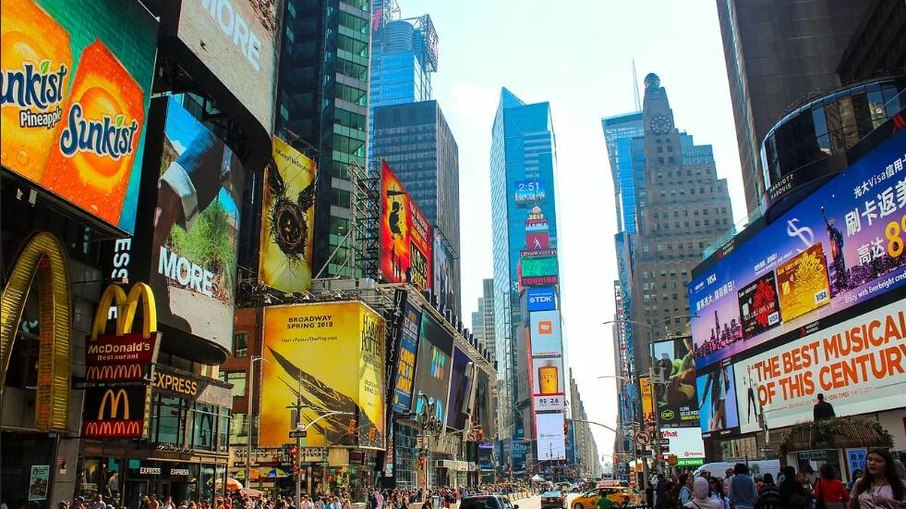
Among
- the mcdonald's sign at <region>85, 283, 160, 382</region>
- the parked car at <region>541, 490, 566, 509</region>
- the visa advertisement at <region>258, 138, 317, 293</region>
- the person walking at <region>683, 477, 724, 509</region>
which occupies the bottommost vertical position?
the parked car at <region>541, 490, 566, 509</region>

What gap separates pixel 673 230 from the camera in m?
171

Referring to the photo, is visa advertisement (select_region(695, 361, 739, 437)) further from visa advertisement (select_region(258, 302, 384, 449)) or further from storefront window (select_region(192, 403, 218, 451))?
storefront window (select_region(192, 403, 218, 451))

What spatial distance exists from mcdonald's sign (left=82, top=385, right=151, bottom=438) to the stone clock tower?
151 m

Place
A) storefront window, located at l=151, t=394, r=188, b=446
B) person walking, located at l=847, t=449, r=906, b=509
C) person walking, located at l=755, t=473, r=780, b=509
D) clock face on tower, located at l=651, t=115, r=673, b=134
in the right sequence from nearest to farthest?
person walking, located at l=847, t=449, r=906, b=509, person walking, located at l=755, t=473, r=780, b=509, storefront window, located at l=151, t=394, r=188, b=446, clock face on tower, located at l=651, t=115, r=673, b=134

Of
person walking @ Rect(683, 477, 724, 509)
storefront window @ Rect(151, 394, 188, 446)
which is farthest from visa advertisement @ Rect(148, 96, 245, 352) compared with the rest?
person walking @ Rect(683, 477, 724, 509)

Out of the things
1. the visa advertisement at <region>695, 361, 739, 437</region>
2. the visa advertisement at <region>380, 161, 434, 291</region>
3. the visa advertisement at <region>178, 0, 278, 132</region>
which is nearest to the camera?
the visa advertisement at <region>178, 0, 278, 132</region>

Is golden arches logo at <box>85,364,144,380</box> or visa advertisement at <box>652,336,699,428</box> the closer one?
golden arches logo at <box>85,364,144,380</box>

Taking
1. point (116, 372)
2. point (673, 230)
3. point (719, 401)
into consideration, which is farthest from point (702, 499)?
point (673, 230)

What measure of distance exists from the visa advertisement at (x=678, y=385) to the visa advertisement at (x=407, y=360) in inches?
1377

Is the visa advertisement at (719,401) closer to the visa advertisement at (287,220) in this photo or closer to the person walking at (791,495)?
the visa advertisement at (287,220)

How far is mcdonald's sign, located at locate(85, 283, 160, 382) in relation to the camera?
28094mm

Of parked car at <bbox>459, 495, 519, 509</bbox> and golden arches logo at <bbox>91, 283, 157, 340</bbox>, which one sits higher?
golden arches logo at <bbox>91, 283, 157, 340</bbox>

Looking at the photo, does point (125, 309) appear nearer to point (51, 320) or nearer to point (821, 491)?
point (51, 320)

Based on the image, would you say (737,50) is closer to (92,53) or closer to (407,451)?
(407,451)
